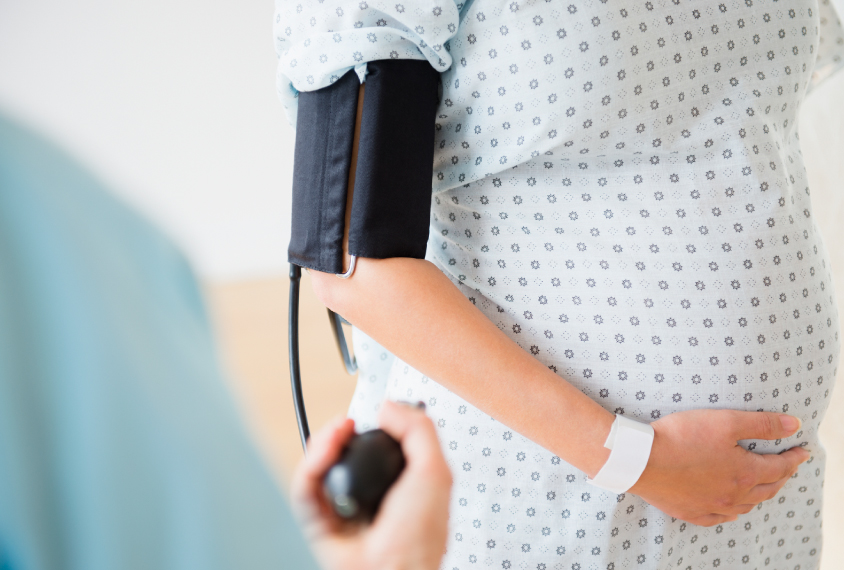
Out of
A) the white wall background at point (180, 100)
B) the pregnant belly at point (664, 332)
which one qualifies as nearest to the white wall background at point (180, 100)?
the white wall background at point (180, 100)

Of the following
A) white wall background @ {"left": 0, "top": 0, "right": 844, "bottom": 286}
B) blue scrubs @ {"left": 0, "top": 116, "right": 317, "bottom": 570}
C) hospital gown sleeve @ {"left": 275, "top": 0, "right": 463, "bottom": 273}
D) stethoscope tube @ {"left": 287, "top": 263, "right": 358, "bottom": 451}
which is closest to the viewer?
blue scrubs @ {"left": 0, "top": 116, "right": 317, "bottom": 570}

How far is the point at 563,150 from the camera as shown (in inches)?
22.7

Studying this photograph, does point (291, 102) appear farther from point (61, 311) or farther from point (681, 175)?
point (61, 311)

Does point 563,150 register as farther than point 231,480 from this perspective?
Yes

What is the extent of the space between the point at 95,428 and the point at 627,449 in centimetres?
51

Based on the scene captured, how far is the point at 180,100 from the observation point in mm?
2928

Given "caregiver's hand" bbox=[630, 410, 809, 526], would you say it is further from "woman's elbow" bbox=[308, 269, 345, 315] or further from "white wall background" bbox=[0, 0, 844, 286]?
"white wall background" bbox=[0, 0, 844, 286]

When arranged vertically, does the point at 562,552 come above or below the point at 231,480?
below

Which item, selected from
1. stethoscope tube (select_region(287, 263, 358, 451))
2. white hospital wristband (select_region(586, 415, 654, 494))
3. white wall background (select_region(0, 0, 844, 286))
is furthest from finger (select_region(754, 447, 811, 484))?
white wall background (select_region(0, 0, 844, 286))

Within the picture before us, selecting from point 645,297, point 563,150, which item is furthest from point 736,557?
point 563,150

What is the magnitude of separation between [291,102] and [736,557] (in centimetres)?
66

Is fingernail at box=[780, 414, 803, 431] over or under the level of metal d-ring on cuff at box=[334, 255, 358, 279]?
under

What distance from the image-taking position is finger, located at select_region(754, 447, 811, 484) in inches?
23.5

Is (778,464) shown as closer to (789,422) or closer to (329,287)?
(789,422)
